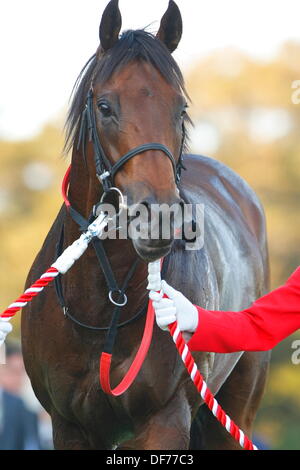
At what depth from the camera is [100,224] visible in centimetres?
410

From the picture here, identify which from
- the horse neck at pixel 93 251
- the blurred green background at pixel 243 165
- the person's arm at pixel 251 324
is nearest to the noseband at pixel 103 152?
the horse neck at pixel 93 251

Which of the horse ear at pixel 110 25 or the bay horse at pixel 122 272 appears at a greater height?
the horse ear at pixel 110 25

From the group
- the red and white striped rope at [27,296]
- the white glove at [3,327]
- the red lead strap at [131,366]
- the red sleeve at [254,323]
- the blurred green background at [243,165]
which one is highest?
the red and white striped rope at [27,296]

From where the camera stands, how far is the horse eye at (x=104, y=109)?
4.02 m

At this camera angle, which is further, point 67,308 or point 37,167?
point 37,167

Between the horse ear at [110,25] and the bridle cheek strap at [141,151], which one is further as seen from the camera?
the horse ear at [110,25]

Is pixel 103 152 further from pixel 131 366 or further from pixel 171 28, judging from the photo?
pixel 131 366

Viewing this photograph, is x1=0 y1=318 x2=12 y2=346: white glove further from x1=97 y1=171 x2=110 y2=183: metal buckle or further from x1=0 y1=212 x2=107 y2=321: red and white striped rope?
x1=97 y1=171 x2=110 y2=183: metal buckle

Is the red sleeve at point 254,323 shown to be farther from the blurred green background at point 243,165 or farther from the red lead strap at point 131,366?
the blurred green background at point 243,165

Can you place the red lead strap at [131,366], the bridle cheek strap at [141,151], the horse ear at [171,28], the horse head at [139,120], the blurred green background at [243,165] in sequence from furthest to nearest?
the blurred green background at [243,165]
the horse ear at [171,28]
the red lead strap at [131,366]
the bridle cheek strap at [141,151]
the horse head at [139,120]

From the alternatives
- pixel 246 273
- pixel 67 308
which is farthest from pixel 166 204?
pixel 246 273

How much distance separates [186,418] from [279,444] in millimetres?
13723

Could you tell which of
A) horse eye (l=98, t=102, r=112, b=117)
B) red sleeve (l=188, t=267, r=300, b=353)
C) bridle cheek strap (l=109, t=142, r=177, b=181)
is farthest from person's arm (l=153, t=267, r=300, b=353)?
horse eye (l=98, t=102, r=112, b=117)
